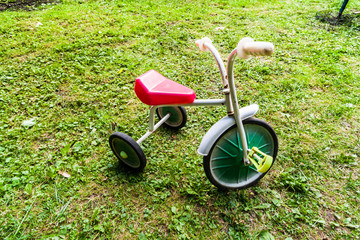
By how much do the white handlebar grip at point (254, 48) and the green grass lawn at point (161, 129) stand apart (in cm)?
138

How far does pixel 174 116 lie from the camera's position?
2.66 m

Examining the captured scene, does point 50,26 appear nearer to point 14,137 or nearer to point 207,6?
point 14,137

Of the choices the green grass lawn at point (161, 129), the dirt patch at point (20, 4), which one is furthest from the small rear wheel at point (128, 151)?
the dirt patch at point (20, 4)

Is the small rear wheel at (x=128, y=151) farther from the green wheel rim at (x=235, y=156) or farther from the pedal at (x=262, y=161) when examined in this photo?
the pedal at (x=262, y=161)

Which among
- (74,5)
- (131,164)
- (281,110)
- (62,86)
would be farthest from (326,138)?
(74,5)

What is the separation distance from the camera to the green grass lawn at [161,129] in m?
1.95

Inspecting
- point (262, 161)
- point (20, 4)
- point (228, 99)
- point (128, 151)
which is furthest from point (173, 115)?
point (20, 4)

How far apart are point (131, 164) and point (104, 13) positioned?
4513 millimetres

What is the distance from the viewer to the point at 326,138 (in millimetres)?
2650

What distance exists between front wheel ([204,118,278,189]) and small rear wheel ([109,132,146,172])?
636 mm

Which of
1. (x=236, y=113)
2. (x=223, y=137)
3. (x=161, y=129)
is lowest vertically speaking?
(x=161, y=129)

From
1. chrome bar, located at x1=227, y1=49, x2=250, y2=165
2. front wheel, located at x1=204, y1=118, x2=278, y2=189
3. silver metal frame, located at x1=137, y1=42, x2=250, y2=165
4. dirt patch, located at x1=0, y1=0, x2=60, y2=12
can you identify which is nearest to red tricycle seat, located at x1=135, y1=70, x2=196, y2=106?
silver metal frame, located at x1=137, y1=42, x2=250, y2=165

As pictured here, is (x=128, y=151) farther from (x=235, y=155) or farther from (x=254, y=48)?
(x=254, y=48)

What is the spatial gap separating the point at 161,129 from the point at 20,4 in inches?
224
